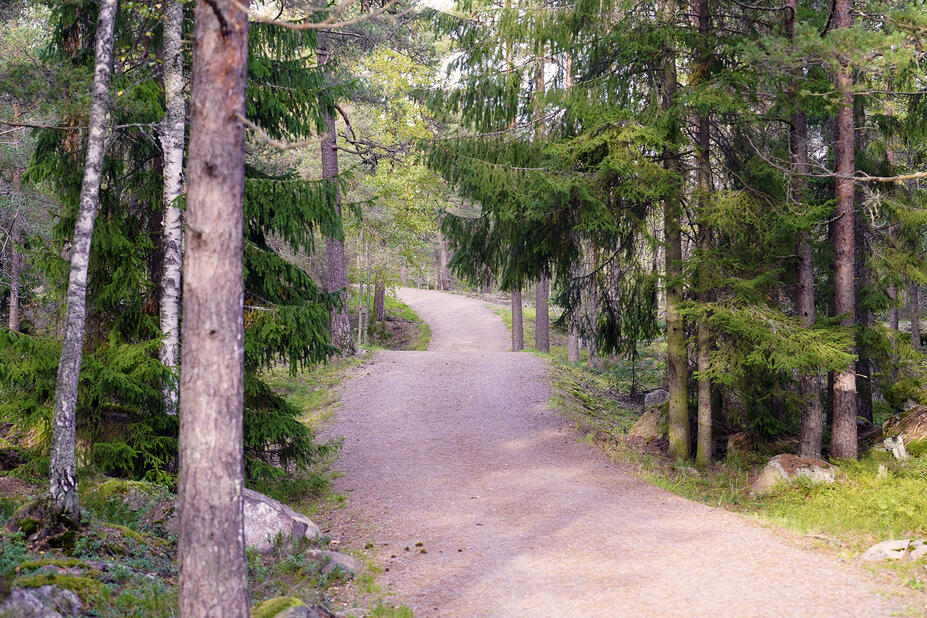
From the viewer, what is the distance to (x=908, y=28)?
8.21 m

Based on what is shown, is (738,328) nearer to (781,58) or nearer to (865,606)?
(781,58)

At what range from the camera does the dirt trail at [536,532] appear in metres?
6.23

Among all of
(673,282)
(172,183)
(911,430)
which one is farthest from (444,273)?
(172,183)

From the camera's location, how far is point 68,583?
513 cm

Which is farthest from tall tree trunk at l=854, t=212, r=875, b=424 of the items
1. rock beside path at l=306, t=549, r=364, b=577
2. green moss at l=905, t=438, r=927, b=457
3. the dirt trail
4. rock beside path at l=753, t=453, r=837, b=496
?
rock beside path at l=306, t=549, r=364, b=577

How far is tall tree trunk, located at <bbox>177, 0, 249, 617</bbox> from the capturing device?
14.6 feet

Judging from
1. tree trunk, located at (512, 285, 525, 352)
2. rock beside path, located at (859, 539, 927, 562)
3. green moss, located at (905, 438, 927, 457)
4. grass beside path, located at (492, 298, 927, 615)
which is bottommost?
grass beside path, located at (492, 298, 927, 615)

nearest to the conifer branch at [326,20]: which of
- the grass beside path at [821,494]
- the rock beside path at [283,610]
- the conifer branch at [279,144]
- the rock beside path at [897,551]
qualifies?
the conifer branch at [279,144]

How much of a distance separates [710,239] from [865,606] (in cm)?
686

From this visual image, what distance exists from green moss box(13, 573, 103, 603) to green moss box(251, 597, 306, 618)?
1.22 meters

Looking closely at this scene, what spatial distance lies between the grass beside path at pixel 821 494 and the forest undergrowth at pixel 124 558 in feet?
16.3

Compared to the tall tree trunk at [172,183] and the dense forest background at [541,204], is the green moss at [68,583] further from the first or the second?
the tall tree trunk at [172,183]

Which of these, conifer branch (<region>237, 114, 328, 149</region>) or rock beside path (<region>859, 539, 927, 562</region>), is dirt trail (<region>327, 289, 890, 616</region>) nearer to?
rock beside path (<region>859, 539, 927, 562</region>)

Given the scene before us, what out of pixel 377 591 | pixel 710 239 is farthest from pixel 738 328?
pixel 377 591
